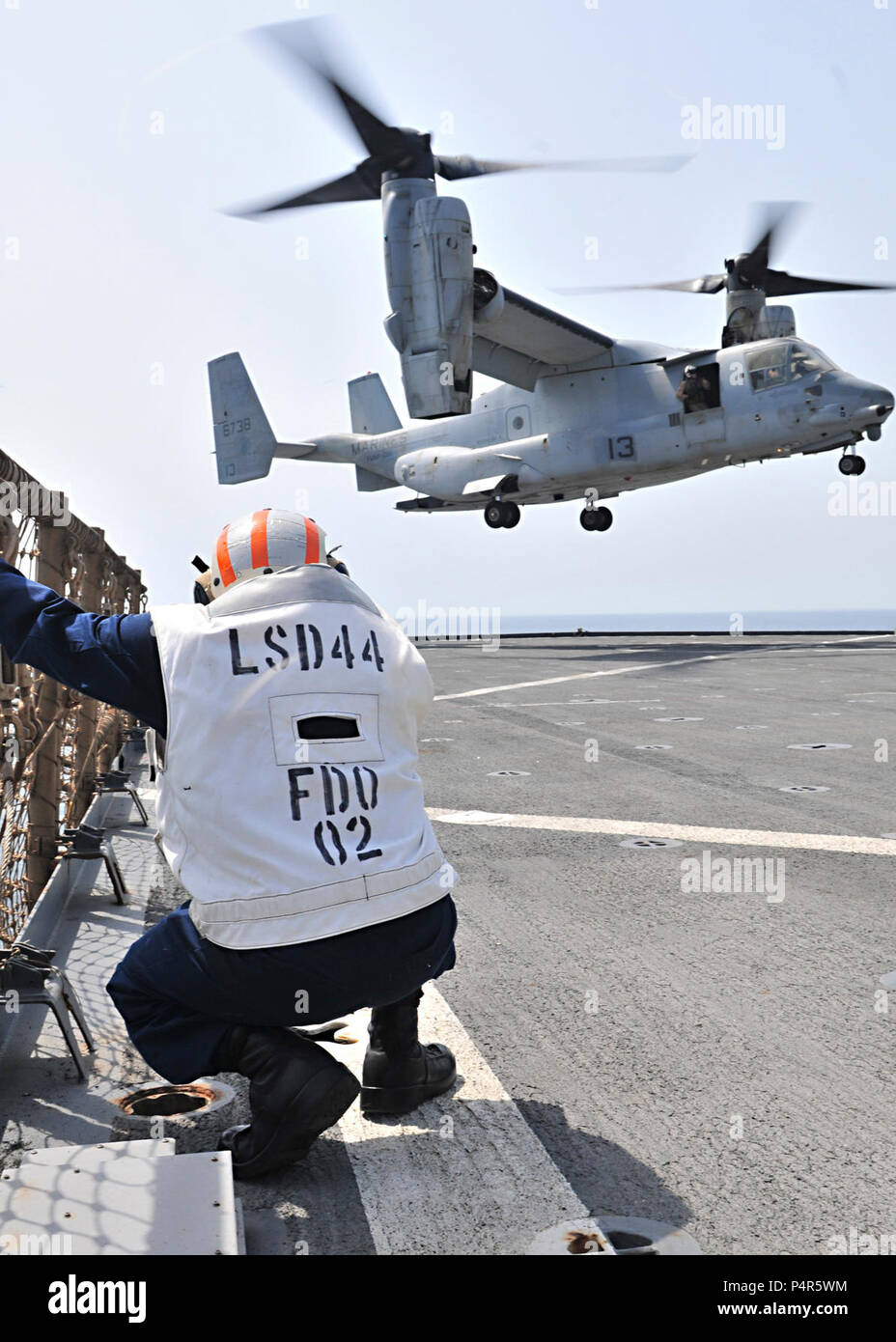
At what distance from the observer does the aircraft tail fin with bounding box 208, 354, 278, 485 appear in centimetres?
3381

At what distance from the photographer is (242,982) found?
101 inches

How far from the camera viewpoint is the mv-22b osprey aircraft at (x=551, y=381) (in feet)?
69.2

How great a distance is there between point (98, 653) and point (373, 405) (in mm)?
38549

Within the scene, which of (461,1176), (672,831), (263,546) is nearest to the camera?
(461,1176)

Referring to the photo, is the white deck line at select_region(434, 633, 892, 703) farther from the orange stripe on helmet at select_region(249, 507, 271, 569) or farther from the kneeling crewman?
the kneeling crewman

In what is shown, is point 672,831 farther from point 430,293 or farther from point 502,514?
point 502,514

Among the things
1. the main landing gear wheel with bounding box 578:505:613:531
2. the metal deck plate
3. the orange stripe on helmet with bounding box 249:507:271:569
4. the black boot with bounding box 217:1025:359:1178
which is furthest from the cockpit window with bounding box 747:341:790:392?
the metal deck plate

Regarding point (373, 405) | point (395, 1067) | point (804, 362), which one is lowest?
point (395, 1067)

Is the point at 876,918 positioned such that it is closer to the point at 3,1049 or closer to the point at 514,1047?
the point at 514,1047

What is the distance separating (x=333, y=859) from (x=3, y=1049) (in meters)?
1.46

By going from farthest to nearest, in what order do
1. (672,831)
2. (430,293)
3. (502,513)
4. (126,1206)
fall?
1. (502,513)
2. (430,293)
3. (672,831)
4. (126,1206)

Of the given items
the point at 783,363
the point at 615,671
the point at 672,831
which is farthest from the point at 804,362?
the point at 672,831
